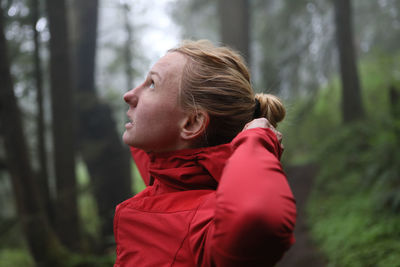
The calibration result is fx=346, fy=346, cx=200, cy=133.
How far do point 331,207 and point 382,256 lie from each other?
324cm

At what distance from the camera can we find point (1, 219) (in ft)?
17.0

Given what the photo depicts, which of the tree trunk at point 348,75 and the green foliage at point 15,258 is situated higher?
the tree trunk at point 348,75

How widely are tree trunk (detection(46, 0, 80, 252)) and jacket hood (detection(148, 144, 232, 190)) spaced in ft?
16.7

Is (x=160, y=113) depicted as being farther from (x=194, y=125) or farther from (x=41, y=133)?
(x=41, y=133)

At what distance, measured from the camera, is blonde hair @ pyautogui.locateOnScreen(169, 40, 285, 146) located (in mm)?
1612

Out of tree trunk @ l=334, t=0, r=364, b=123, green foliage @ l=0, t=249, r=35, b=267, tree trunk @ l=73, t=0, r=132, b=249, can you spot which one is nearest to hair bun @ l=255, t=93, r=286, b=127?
green foliage @ l=0, t=249, r=35, b=267

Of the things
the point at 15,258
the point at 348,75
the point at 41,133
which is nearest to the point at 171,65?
the point at 41,133

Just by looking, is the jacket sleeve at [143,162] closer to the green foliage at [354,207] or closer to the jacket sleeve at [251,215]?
the jacket sleeve at [251,215]

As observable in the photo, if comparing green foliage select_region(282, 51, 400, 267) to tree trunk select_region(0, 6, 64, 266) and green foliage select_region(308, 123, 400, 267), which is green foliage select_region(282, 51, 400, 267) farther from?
tree trunk select_region(0, 6, 64, 266)

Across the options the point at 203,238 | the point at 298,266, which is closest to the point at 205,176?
the point at 203,238

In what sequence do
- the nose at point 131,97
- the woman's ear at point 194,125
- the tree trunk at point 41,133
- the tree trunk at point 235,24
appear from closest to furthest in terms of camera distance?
the woman's ear at point 194,125 → the nose at point 131,97 → the tree trunk at point 41,133 → the tree trunk at point 235,24

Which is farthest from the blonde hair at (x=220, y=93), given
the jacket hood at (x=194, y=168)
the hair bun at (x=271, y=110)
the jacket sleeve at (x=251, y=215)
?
the jacket sleeve at (x=251, y=215)

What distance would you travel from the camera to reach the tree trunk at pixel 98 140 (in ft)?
27.0

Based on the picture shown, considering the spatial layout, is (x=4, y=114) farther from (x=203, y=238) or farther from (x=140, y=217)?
(x=203, y=238)
